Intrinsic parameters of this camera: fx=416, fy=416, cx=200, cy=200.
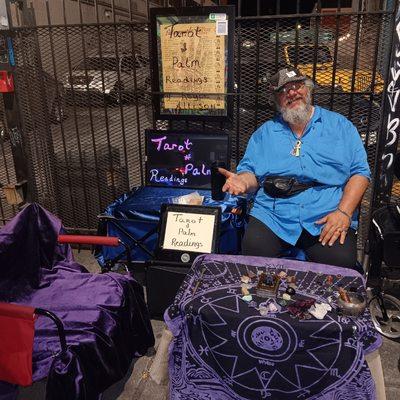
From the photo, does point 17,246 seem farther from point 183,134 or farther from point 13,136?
Answer: point 13,136

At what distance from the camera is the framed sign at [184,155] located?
136 inches

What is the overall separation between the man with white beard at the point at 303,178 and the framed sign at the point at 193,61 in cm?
69

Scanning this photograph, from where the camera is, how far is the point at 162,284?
282 centimetres

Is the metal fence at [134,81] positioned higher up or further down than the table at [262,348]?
higher up

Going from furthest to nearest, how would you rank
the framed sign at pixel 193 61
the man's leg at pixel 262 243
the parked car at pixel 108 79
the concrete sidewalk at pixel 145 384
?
the parked car at pixel 108 79, the framed sign at pixel 193 61, the man's leg at pixel 262 243, the concrete sidewalk at pixel 145 384

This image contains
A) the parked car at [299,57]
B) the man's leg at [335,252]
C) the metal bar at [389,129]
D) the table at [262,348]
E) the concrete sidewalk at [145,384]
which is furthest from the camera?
the parked car at [299,57]

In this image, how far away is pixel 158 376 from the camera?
6.61 ft

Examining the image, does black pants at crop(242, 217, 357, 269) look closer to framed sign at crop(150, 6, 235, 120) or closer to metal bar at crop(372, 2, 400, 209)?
metal bar at crop(372, 2, 400, 209)

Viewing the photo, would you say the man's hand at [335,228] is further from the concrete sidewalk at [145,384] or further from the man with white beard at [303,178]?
the concrete sidewalk at [145,384]

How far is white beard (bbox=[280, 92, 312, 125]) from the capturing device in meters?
2.74

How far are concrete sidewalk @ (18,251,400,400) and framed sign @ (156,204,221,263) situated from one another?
0.66m

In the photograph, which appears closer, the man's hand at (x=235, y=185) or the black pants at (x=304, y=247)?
the black pants at (x=304, y=247)

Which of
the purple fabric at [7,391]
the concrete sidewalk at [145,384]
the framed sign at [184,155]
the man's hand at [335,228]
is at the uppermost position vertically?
the framed sign at [184,155]

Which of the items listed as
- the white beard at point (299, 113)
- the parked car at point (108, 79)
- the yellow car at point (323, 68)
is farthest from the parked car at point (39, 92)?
the white beard at point (299, 113)
